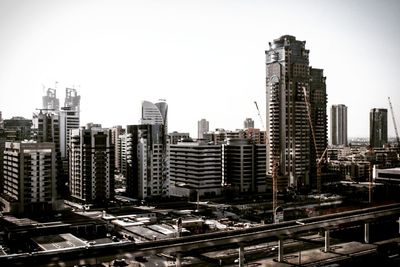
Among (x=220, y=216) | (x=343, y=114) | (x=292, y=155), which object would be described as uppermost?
(x=343, y=114)

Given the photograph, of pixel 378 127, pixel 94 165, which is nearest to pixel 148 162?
pixel 94 165

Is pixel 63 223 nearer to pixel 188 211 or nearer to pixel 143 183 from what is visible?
pixel 188 211

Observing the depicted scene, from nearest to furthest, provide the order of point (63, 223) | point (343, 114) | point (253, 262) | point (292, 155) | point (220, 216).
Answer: point (253, 262) → point (63, 223) → point (220, 216) → point (292, 155) → point (343, 114)

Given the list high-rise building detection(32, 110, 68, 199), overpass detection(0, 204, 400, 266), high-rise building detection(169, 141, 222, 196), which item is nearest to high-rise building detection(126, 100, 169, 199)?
high-rise building detection(169, 141, 222, 196)

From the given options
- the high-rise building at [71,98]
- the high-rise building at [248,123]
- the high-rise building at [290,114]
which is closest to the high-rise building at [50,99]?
the high-rise building at [71,98]

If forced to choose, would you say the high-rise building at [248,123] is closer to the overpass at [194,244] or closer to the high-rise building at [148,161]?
the high-rise building at [148,161]

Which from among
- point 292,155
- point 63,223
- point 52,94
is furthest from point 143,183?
point 52,94
